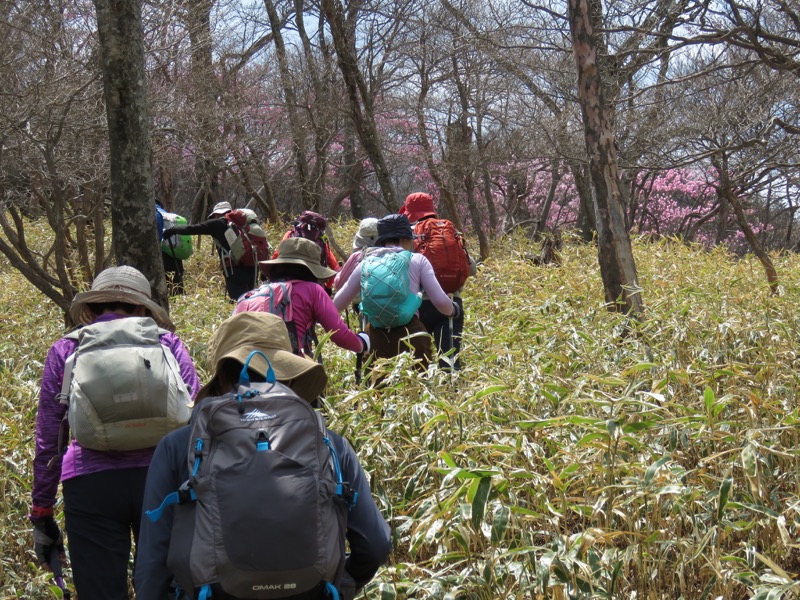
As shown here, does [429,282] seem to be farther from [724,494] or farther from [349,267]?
[724,494]

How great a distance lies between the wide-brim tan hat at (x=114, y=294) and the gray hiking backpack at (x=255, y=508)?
4.23 feet

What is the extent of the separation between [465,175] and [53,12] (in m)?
7.94

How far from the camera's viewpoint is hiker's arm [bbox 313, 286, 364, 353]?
4312 millimetres

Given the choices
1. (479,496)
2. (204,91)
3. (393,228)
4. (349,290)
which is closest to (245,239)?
(349,290)

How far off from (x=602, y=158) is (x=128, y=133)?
3.73 meters

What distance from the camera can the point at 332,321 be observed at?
432cm

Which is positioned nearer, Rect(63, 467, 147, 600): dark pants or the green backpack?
Rect(63, 467, 147, 600): dark pants

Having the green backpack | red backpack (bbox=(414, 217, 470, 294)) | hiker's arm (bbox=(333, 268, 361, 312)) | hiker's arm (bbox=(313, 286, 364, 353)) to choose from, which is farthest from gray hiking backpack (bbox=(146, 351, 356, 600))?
the green backpack

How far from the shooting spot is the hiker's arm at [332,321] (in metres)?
4.31

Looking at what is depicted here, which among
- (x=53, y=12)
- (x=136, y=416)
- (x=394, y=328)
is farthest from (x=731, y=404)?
(x=53, y=12)

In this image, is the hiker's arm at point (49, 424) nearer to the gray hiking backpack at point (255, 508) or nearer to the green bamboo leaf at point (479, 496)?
the gray hiking backpack at point (255, 508)

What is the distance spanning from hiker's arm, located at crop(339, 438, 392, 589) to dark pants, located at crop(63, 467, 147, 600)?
Result: 3.45 ft

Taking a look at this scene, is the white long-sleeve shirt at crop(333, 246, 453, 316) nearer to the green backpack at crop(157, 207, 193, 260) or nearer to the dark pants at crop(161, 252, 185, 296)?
the dark pants at crop(161, 252, 185, 296)

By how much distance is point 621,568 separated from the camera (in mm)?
2746
